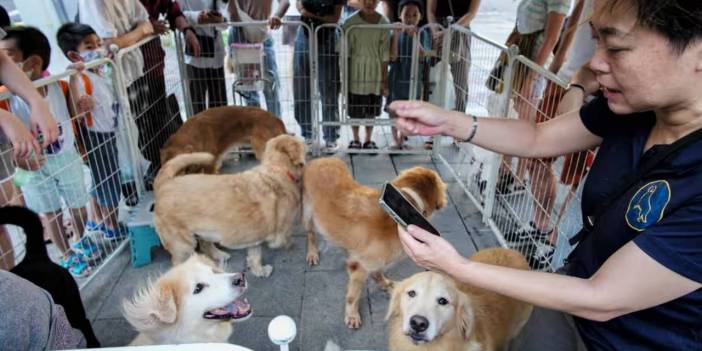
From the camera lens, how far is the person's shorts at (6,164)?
2308 millimetres

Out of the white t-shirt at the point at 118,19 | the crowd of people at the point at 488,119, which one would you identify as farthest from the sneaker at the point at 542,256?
the white t-shirt at the point at 118,19

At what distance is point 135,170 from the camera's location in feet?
11.7

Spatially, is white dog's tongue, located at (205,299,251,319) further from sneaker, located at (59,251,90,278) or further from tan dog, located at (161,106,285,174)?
tan dog, located at (161,106,285,174)

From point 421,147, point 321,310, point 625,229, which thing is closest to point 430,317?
point 625,229

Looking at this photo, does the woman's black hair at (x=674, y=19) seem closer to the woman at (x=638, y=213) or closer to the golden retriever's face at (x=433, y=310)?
the woman at (x=638, y=213)

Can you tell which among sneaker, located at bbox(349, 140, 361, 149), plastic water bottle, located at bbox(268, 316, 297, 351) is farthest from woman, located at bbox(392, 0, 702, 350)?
sneaker, located at bbox(349, 140, 361, 149)

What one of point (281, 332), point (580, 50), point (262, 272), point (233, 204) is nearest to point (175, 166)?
point (233, 204)

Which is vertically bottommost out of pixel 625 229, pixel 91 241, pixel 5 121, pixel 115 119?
pixel 91 241

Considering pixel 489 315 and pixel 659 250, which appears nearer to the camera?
pixel 659 250

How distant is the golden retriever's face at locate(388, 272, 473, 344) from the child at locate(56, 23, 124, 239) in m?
2.57

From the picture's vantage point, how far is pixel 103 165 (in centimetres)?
318

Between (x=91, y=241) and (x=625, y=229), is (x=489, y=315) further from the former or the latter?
(x=91, y=241)

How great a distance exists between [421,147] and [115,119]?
3.50 m

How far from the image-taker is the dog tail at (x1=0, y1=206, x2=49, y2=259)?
1.91 m
